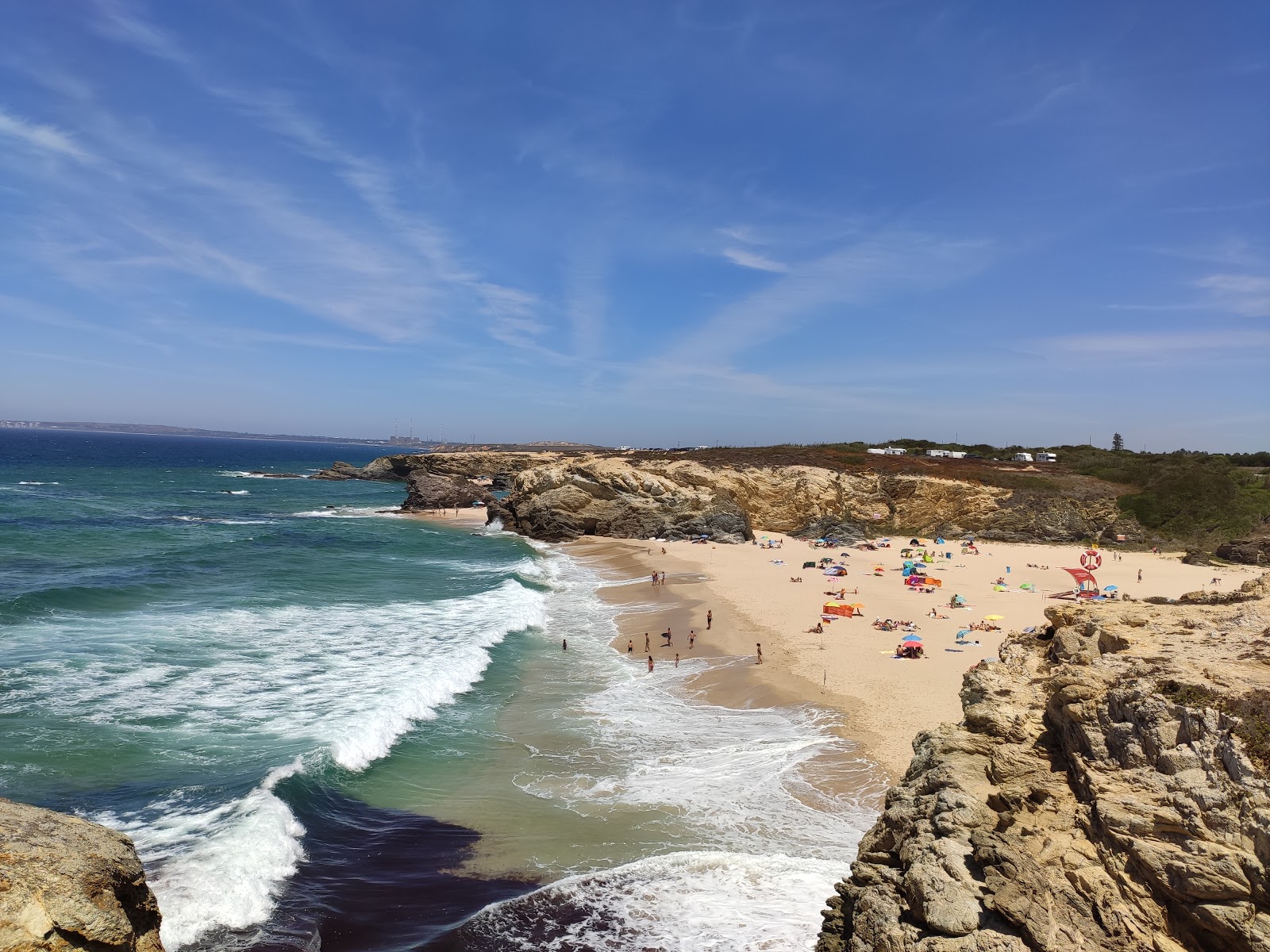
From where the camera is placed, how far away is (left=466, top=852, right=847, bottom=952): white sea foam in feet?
28.0

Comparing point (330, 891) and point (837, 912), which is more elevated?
point (837, 912)

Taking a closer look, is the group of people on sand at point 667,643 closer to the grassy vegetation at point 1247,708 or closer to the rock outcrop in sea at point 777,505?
the grassy vegetation at point 1247,708

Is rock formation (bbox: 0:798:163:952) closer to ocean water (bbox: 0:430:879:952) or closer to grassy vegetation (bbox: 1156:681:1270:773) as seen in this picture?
ocean water (bbox: 0:430:879:952)

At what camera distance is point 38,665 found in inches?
685

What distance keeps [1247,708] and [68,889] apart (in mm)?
7932

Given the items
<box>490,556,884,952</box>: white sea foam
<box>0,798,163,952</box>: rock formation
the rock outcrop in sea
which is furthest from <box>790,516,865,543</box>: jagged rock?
<box>0,798,163,952</box>: rock formation

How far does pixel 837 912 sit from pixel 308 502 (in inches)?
2767

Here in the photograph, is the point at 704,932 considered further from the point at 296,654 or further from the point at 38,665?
the point at 38,665

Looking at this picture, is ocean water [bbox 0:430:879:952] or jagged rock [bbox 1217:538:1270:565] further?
jagged rock [bbox 1217:538:1270:565]

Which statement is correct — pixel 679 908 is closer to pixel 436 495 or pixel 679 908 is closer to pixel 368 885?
pixel 368 885

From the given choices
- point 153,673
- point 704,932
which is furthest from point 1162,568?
point 153,673

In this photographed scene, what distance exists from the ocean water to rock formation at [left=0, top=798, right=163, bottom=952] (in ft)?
15.2

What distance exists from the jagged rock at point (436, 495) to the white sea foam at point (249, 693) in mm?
40022

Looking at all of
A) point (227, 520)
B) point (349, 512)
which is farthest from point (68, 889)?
point (349, 512)
